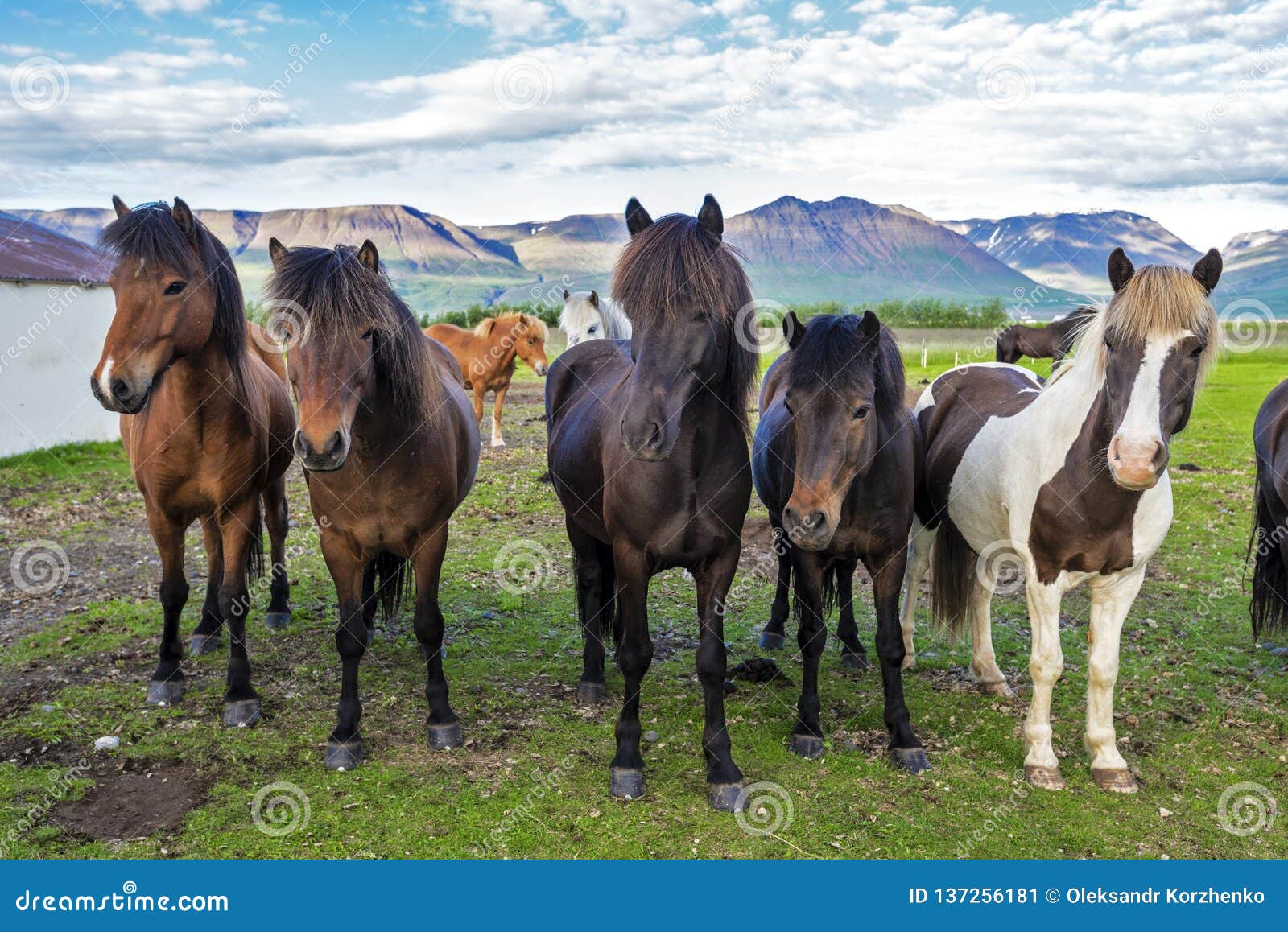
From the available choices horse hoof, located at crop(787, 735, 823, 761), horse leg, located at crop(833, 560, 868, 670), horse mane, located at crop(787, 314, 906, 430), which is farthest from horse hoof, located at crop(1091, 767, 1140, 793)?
horse mane, located at crop(787, 314, 906, 430)

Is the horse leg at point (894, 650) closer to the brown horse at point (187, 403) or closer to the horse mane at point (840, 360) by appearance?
the horse mane at point (840, 360)

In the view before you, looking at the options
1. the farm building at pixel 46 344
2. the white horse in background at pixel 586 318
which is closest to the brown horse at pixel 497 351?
the white horse in background at pixel 586 318

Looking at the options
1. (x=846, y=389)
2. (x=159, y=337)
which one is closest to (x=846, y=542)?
(x=846, y=389)

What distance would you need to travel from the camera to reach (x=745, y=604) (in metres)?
7.64

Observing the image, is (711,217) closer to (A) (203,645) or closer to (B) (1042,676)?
(B) (1042,676)

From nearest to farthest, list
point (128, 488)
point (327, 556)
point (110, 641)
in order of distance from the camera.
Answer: point (327, 556), point (110, 641), point (128, 488)

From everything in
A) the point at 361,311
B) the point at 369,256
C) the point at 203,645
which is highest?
the point at 369,256

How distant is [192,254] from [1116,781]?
573cm

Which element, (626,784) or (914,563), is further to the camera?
(914,563)

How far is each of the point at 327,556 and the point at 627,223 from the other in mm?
2415

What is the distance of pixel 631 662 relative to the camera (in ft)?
14.2

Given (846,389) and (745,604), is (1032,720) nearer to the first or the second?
(846,389)

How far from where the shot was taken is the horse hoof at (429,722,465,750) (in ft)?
15.7

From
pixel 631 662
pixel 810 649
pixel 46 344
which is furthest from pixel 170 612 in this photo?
pixel 46 344
